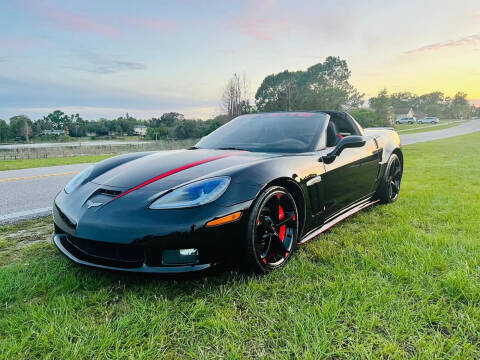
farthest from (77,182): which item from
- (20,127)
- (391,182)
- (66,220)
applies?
(20,127)

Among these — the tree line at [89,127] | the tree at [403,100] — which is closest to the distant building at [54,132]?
the tree line at [89,127]

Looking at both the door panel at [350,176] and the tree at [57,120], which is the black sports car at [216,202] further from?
the tree at [57,120]

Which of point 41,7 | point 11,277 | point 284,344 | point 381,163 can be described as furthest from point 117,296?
point 41,7

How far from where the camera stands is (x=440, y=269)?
86.0 inches

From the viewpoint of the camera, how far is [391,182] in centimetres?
405

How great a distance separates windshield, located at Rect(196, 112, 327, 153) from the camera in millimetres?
2875

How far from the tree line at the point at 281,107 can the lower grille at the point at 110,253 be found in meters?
32.7

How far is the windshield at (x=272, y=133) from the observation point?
2875mm

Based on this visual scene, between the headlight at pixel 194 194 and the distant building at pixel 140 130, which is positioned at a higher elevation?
the distant building at pixel 140 130

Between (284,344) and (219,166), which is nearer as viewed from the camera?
(284,344)

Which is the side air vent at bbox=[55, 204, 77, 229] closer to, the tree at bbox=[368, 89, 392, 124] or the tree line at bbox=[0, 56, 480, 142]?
the tree line at bbox=[0, 56, 480, 142]

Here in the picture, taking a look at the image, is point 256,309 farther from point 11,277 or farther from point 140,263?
point 11,277

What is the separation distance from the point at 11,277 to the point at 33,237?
100 cm

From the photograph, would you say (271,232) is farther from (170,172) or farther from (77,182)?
(77,182)
